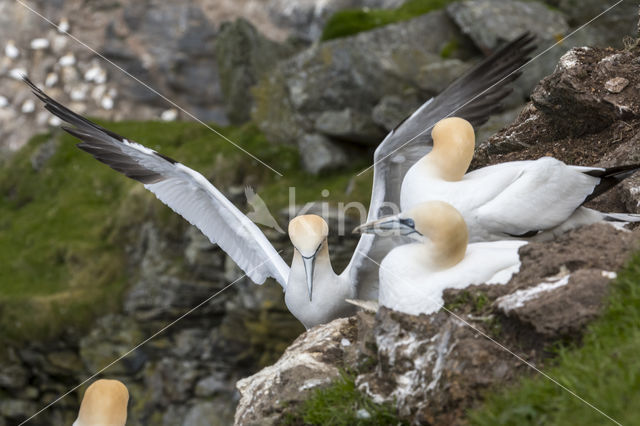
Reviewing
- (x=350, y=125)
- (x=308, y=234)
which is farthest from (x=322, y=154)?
(x=308, y=234)

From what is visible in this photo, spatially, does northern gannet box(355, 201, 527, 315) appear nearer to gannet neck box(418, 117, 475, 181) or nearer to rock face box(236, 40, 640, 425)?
rock face box(236, 40, 640, 425)

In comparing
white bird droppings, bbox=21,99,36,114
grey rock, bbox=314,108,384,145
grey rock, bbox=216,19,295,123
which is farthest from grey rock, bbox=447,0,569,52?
white bird droppings, bbox=21,99,36,114

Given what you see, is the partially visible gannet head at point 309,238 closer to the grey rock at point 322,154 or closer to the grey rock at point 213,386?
the grey rock at point 322,154

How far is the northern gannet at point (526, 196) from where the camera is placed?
3576 mm

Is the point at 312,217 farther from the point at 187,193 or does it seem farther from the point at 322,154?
the point at 322,154

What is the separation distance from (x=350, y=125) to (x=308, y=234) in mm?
7085

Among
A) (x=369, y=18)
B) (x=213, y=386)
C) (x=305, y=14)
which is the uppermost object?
(x=305, y=14)

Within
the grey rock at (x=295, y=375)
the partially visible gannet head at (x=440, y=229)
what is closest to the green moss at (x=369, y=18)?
the grey rock at (x=295, y=375)

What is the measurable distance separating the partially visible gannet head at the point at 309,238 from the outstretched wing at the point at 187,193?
71 cm

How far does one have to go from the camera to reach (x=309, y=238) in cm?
441

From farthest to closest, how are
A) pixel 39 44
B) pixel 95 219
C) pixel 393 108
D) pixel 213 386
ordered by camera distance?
pixel 39 44 → pixel 95 219 → pixel 213 386 → pixel 393 108

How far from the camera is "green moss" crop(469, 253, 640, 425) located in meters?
2.42

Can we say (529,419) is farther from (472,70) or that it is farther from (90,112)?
(90,112)

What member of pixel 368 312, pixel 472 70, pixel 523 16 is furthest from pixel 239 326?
pixel 368 312
